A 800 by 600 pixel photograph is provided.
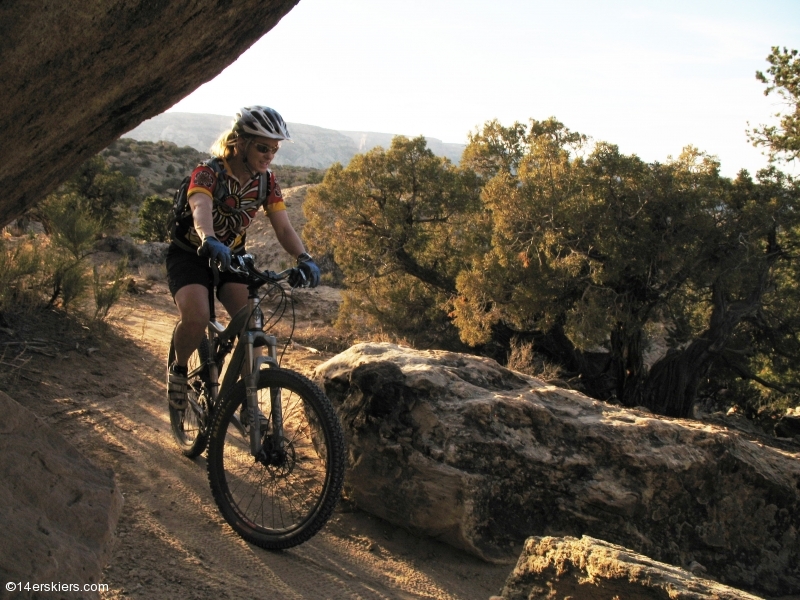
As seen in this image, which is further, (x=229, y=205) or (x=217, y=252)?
(x=229, y=205)

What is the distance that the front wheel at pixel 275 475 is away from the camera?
3.08 metres

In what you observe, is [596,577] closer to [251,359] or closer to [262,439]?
[262,439]

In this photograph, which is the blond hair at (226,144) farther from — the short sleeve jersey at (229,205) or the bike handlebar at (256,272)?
the bike handlebar at (256,272)

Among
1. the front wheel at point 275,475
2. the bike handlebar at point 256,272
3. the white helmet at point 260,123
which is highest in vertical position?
the white helmet at point 260,123

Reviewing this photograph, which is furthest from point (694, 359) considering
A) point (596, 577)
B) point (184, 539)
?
point (184, 539)

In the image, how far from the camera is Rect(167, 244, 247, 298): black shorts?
3.80 m

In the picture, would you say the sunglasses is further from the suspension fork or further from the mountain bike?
the suspension fork

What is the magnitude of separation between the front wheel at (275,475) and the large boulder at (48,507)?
29.8 inches

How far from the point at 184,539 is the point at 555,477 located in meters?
1.97

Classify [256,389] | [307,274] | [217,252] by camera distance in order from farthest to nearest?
[307,274], [256,389], [217,252]

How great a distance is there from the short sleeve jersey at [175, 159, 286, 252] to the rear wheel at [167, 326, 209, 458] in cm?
69

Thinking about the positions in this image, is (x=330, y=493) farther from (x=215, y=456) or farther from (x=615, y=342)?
(x=615, y=342)

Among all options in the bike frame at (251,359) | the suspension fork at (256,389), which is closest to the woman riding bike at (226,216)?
the bike frame at (251,359)

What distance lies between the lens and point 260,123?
3.57m
